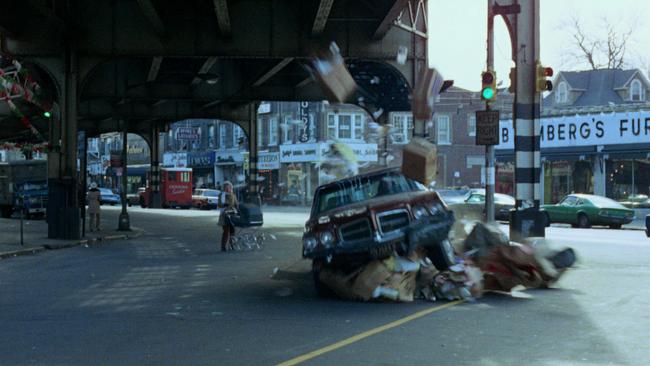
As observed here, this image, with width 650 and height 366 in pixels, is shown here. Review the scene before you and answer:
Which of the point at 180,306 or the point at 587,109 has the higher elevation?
the point at 587,109

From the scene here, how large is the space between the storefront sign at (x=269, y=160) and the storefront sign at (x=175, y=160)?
865 inches

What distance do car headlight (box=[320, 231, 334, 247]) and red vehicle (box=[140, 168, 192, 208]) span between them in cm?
5083

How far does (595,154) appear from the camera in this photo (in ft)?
135

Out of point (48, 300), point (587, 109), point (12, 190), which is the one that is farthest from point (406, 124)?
point (48, 300)

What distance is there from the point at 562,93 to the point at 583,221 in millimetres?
24975

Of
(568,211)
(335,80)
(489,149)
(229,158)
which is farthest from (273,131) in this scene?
(489,149)

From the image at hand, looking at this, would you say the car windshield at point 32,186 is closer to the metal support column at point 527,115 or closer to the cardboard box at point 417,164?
the metal support column at point 527,115

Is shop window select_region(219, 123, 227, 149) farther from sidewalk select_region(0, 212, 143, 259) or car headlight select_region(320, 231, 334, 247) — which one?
car headlight select_region(320, 231, 334, 247)

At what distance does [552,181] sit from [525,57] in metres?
29.5

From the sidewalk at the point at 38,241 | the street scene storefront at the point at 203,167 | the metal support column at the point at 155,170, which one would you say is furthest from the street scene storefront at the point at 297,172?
the sidewalk at the point at 38,241

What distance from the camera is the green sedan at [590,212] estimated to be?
102ft

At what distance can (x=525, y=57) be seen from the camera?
15.9 meters

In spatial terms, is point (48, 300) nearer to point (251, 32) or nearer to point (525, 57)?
point (525, 57)

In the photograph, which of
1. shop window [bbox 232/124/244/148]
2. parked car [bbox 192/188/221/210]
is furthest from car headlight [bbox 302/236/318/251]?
shop window [bbox 232/124/244/148]
